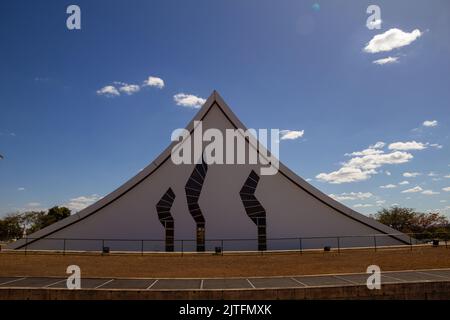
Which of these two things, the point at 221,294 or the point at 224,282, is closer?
the point at 221,294

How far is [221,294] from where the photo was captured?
745 cm

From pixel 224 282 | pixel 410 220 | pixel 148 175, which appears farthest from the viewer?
pixel 410 220

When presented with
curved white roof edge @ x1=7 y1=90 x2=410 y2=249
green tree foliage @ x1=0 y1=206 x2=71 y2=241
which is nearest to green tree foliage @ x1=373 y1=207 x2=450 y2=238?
curved white roof edge @ x1=7 y1=90 x2=410 y2=249

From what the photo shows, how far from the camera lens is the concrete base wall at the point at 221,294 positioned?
7406 mm

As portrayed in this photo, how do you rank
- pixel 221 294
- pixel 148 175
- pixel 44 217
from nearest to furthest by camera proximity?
pixel 221 294 → pixel 148 175 → pixel 44 217

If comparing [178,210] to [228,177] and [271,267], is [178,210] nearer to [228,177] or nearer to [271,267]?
[228,177]

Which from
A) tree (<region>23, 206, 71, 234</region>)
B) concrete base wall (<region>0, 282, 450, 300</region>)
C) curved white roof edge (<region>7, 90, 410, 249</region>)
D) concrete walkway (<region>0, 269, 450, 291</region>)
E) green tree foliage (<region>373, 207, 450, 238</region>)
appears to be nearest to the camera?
concrete base wall (<region>0, 282, 450, 300</region>)

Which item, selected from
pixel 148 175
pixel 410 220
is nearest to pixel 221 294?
pixel 148 175

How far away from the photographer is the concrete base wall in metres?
7.41

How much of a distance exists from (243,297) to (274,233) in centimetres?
1653

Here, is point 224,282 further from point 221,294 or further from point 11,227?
point 11,227

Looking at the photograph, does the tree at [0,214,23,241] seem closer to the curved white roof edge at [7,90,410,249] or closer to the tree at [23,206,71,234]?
the tree at [23,206,71,234]

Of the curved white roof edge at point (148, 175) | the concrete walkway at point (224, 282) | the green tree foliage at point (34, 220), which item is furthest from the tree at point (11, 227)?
the concrete walkway at point (224, 282)

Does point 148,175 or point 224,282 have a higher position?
point 148,175
